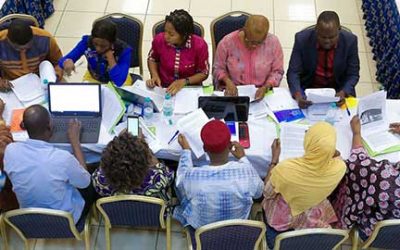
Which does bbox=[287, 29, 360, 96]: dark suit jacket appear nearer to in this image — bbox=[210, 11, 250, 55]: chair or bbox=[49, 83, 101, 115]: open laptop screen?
bbox=[210, 11, 250, 55]: chair

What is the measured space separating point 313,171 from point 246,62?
1379 mm

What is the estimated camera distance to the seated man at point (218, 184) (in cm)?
296

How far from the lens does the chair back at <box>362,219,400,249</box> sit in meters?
2.89

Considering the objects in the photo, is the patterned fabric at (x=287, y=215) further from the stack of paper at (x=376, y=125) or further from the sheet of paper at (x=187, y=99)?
the sheet of paper at (x=187, y=99)

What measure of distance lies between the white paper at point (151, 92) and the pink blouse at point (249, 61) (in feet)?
1.80

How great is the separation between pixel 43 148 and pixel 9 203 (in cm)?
70

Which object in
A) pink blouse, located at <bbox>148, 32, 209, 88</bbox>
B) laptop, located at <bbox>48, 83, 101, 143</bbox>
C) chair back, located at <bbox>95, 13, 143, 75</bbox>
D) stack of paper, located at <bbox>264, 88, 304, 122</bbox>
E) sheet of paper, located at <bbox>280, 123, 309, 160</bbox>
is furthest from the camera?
chair back, located at <bbox>95, 13, 143, 75</bbox>

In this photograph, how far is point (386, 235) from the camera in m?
3.06

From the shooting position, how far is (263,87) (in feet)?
12.5

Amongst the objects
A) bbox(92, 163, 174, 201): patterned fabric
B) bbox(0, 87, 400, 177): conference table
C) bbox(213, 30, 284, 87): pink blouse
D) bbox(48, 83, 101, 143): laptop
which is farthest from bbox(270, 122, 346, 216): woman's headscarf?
bbox(48, 83, 101, 143): laptop

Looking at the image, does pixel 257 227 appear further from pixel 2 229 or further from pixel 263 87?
pixel 2 229

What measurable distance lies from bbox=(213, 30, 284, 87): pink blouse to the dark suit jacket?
0.14 m

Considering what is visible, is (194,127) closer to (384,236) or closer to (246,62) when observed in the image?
(246,62)

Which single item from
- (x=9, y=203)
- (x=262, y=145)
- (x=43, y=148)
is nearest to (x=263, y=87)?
(x=262, y=145)
